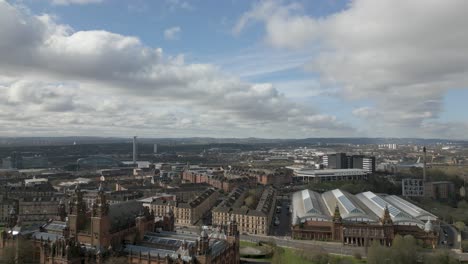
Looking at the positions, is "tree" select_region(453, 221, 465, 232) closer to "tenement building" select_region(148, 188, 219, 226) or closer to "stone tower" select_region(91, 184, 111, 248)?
"tenement building" select_region(148, 188, 219, 226)

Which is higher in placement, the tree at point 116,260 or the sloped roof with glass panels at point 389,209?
the tree at point 116,260

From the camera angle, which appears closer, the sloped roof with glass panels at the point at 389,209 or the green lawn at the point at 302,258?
the green lawn at the point at 302,258

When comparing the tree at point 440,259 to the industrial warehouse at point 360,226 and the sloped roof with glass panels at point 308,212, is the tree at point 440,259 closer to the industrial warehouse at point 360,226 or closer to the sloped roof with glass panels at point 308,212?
the industrial warehouse at point 360,226

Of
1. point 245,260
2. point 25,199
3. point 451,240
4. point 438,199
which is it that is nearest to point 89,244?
point 245,260

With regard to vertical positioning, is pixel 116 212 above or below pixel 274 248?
above

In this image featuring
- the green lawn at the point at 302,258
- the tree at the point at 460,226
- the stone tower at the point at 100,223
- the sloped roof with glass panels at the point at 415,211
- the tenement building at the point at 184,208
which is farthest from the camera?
the tenement building at the point at 184,208

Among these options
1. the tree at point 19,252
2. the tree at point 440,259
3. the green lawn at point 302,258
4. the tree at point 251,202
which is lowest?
the green lawn at point 302,258

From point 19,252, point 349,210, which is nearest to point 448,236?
point 349,210

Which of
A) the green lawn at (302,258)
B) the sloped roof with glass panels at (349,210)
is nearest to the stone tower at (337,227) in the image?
the sloped roof with glass panels at (349,210)

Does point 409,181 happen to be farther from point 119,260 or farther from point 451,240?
point 119,260
